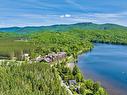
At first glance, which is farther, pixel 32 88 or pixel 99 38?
pixel 99 38

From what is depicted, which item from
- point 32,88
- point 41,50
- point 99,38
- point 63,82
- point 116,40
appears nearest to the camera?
point 32,88

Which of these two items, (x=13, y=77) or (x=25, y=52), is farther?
(x=25, y=52)

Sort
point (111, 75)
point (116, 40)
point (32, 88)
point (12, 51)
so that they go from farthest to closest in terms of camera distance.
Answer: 1. point (116, 40)
2. point (12, 51)
3. point (111, 75)
4. point (32, 88)

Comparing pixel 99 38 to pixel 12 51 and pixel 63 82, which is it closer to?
pixel 12 51

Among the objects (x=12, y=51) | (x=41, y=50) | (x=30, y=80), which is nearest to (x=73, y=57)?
(x=41, y=50)

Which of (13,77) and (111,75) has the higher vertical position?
(13,77)

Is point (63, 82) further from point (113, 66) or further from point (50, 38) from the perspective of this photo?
point (50, 38)

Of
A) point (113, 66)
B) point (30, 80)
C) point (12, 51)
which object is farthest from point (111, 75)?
point (12, 51)

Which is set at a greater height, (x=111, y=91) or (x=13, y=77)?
(x=13, y=77)

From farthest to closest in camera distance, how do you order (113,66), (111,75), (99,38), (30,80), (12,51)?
1. (99,38)
2. (12,51)
3. (113,66)
4. (111,75)
5. (30,80)
